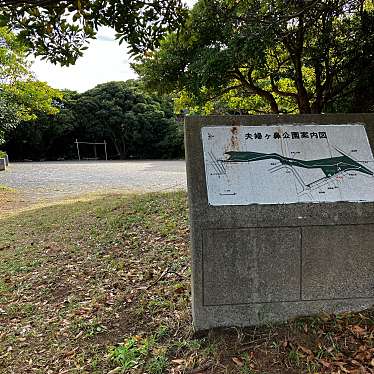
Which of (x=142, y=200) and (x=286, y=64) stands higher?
(x=286, y=64)

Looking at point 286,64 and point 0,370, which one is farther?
point 286,64

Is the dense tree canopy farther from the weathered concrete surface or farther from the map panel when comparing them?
the weathered concrete surface

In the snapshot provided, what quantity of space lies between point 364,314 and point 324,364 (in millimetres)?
589

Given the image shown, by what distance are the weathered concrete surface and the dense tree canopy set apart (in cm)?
2474

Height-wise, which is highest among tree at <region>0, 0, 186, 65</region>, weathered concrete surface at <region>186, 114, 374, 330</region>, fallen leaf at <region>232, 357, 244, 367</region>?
tree at <region>0, 0, 186, 65</region>

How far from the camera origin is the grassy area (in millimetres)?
2385

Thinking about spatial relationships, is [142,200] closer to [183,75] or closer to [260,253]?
[183,75]

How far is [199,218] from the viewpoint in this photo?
8.38ft

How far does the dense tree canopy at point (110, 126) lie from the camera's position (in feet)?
Result: 91.5

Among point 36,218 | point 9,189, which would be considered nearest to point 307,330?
point 36,218

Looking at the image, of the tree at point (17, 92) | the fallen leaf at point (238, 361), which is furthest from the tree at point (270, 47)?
the tree at point (17, 92)

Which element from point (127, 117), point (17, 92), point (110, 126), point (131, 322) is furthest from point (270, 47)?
point (110, 126)

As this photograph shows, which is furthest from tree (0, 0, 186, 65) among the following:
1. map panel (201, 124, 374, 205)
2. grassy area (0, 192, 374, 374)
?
grassy area (0, 192, 374, 374)

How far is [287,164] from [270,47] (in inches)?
72.9
